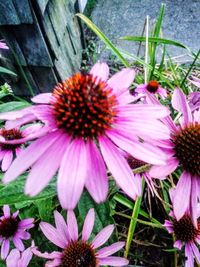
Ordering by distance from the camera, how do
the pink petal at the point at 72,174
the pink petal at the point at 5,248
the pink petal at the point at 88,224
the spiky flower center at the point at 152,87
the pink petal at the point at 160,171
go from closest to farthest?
the pink petal at the point at 72,174, the pink petal at the point at 160,171, the pink petal at the point at 88,224, the pink petal at the point at 5,248, the spiky flower center at the point at 152,87

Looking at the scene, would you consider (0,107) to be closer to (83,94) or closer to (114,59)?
(83,94)

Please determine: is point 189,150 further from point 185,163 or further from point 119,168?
point 119,168

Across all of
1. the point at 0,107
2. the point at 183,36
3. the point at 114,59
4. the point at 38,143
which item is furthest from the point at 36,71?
the point at 38,143

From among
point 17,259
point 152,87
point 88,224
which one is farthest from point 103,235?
point 152,87

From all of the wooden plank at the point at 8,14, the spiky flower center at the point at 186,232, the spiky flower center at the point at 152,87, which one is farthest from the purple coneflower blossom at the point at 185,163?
the wooden plank at the point at 8,14

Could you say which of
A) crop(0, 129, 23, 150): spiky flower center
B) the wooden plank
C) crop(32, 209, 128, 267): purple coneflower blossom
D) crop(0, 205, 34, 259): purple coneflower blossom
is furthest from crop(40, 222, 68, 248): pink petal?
the wooden plank

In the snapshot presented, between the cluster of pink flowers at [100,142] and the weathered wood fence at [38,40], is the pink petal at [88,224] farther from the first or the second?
the weathered wood fence at [38,40]

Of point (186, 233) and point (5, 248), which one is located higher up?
point (5, 248)
